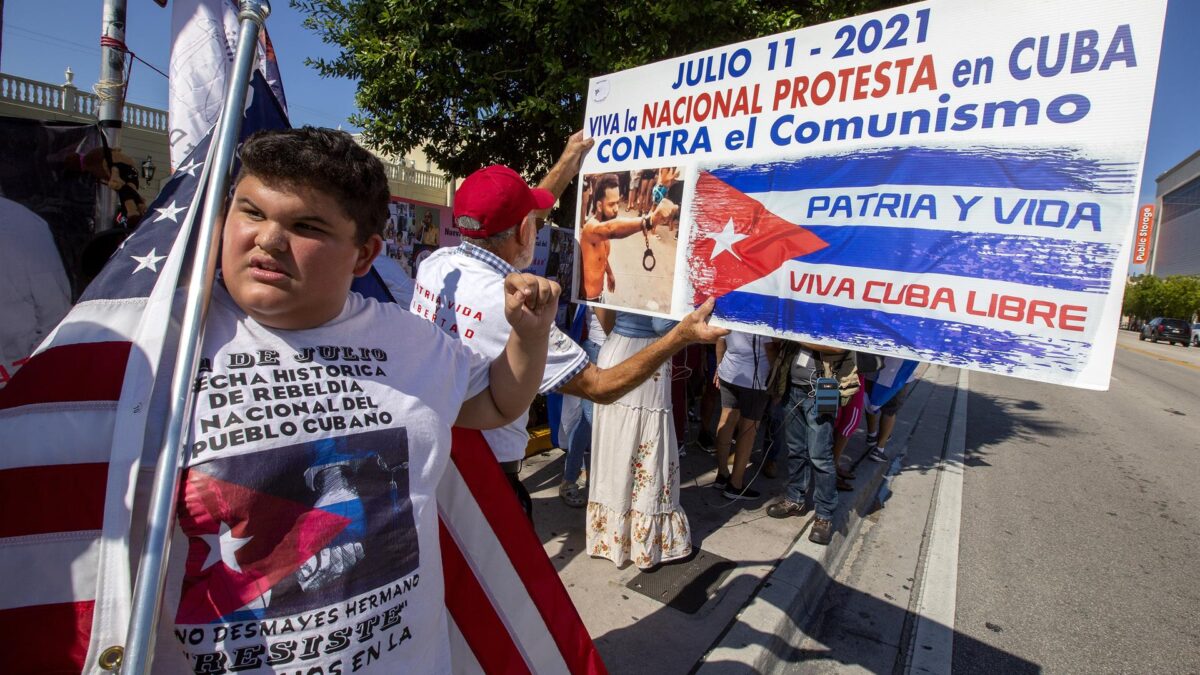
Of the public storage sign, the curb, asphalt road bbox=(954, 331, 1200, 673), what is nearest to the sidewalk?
the curb

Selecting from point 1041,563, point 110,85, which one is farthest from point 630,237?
point 1041,563

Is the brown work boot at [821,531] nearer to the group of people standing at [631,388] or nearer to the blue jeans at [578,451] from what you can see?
the group of people standing at [631,388]

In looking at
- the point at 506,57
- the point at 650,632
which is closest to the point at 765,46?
the point at 650,632

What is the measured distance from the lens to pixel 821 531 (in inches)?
155

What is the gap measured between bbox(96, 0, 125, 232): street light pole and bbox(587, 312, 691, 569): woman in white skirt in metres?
2.58

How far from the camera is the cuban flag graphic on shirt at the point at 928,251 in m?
1.48

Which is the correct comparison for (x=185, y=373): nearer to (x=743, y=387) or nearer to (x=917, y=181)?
(x=917, y=181)

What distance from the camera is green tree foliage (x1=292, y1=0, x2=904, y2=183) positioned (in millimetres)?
4785

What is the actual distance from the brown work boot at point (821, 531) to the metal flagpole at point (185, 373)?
12.4 feet

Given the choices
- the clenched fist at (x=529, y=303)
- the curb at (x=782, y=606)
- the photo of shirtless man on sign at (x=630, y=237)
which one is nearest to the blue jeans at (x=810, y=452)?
the curb at (x=782, y=606)

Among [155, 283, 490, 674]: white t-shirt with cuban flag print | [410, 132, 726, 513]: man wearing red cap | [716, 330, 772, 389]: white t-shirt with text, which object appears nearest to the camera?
[155, 283, 490, 674]: white t-shirt with cuban flag print

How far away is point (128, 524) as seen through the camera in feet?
3.16

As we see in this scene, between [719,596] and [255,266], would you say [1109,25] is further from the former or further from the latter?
[719,596]

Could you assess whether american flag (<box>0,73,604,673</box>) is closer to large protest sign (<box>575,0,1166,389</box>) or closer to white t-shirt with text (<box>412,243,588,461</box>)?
white t-shirt with text (<box>412,243,588,461</box>)
